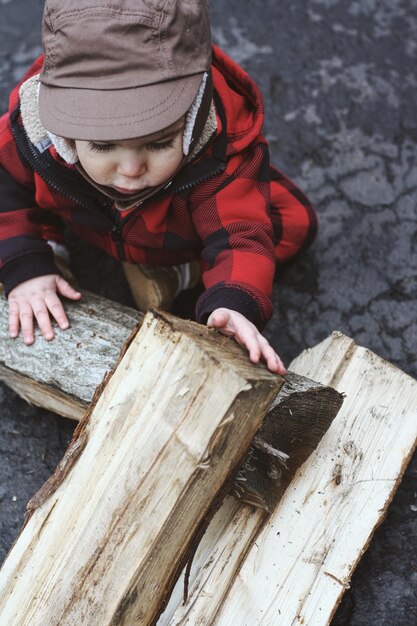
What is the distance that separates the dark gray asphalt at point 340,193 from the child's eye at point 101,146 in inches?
31.0

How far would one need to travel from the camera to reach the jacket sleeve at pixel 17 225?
5.54ft

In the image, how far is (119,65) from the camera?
48.6 inches

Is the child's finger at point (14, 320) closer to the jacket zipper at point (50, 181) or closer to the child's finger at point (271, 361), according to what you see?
the jacket zipper at point (50, 181)

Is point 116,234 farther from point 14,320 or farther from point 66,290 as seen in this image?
point 14,320

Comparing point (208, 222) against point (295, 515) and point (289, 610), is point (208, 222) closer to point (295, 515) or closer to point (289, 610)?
point (295, 515)

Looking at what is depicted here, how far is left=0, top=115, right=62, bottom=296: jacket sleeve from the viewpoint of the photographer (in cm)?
169

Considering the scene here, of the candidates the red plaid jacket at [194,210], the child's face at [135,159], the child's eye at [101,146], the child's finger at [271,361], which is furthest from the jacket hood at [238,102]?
the child's finger at [271,361]

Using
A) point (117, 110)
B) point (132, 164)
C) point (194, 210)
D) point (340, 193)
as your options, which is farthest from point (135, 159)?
point (340, 193)

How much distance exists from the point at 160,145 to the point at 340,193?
103 cm

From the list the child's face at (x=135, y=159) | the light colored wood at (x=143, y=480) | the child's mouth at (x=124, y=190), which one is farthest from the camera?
the child's mouth at (x=124, y=190)

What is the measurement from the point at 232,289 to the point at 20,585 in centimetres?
72

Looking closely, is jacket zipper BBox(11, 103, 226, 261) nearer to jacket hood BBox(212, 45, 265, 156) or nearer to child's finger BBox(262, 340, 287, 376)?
jacket hood BBox(212, 45, 265, 156)

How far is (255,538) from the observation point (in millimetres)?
1417

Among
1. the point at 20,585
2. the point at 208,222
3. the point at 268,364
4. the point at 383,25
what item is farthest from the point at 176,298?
the point at 383,25
